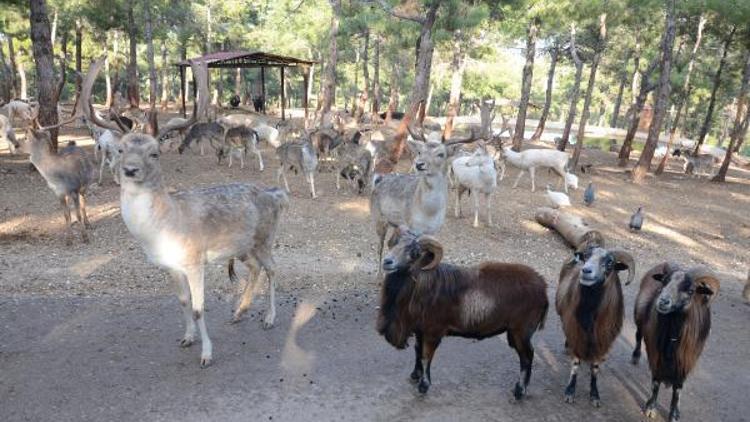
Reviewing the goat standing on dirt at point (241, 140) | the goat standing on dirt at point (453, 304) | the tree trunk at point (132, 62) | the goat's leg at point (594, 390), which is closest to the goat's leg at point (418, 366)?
the goat standing on dirt at point (453, 304)

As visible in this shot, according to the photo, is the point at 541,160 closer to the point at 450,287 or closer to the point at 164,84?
the point at 450,287

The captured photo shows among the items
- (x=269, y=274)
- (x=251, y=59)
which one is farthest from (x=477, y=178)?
(x=251, y=59)

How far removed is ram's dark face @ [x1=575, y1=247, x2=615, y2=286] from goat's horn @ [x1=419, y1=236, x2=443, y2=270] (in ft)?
4.36

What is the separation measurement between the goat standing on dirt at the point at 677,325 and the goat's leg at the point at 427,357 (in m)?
2.08

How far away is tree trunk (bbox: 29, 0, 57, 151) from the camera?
504 inches

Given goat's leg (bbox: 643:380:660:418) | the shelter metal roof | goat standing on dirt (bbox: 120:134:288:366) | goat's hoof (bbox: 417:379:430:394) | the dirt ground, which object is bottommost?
the dirt ground

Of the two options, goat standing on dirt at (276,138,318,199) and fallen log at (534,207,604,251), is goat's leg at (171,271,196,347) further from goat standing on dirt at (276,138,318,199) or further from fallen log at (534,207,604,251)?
goat standing on dirt at (276,138,318,199)

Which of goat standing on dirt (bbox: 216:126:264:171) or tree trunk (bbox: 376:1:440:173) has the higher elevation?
tree trunk (bbox: 376:1:440:173)

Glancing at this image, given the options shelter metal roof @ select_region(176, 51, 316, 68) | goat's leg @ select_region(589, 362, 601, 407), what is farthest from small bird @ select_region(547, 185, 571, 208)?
shelter metal roof @ select_region(176, 51, 316, 68)

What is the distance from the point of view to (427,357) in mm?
5070

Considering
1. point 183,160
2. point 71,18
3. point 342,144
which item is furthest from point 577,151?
point 71,18

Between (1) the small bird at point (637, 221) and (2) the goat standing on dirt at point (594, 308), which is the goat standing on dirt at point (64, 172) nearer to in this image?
(2) the goat standing on dirt at point (594, 308)

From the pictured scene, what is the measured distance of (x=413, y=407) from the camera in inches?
195

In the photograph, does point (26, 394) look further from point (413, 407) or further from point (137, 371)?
point (413, 407)
